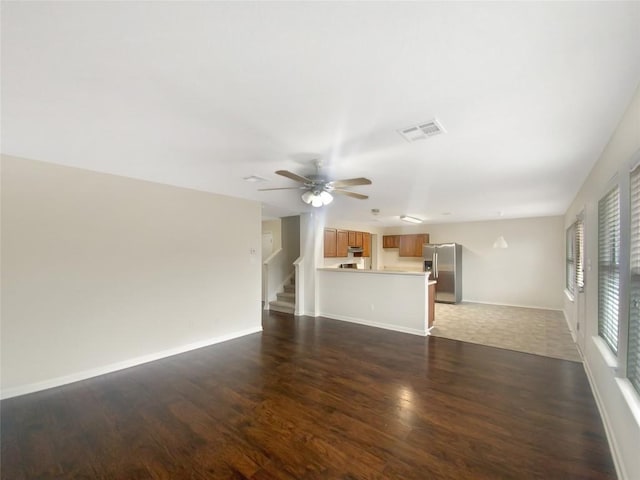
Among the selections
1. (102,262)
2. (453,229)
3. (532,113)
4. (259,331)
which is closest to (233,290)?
(259,331)

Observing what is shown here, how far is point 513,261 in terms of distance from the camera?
7453 millimetres

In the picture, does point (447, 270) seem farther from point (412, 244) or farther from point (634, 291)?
point (634, 291)

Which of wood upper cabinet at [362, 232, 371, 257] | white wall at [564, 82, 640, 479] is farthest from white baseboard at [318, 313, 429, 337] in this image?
wood upper cabinet at [362, 232, 371, 257]

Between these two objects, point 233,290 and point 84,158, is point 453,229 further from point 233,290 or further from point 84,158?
point 84,158

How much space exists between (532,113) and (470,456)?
8.12 feet

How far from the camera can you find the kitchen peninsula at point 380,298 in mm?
4953

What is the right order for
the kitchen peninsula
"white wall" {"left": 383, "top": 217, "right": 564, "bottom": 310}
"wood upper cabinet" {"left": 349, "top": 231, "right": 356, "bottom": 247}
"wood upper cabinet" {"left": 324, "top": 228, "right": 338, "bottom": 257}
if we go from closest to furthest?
the kitchen peninsula → "white wall" {"left": 383, "top": 217, "right": 564, "bottom": 310} → "wood upper cabinet" {"left": 324, "top": 228, "right": 338, "bottom": 257} → "wood upper cabinet" {"left": 349, "top": 231, "right": 356, "bottom": 247}

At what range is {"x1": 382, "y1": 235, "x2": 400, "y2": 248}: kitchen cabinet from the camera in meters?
9.52

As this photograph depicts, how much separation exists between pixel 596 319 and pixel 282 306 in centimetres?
568

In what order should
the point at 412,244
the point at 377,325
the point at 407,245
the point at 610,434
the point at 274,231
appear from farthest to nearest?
the point at 407,245
the point at 412,244
the point at 274,231
the point at 377,325
the point at 610,434

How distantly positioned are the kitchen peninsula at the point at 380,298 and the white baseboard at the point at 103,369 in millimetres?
2391

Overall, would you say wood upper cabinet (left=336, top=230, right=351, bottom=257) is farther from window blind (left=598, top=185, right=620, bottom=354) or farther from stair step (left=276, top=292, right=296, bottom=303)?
window blind (left=598, top=185, right=620, bottom=354)

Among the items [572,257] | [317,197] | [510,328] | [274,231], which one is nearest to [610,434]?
[317,197]

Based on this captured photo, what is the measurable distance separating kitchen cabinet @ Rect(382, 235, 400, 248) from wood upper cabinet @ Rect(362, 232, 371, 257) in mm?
897
